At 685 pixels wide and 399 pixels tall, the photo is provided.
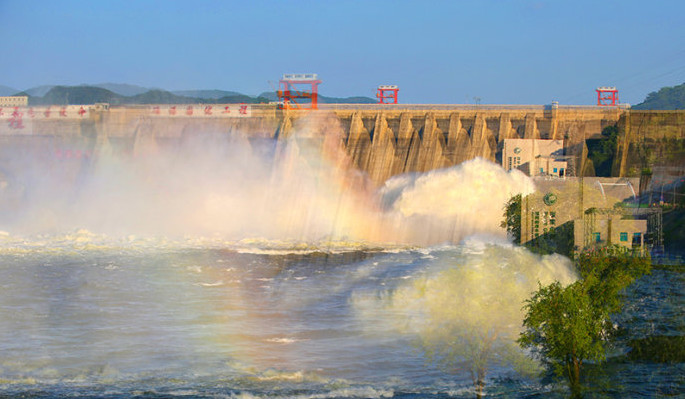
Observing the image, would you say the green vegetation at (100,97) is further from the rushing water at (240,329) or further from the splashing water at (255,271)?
the rushing water at (240,329)

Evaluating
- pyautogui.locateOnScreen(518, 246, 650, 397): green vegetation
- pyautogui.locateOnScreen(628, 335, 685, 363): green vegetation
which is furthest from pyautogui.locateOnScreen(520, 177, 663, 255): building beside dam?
pyautogui.locateOnScreen(518, 246, 650, 397): green vegetation

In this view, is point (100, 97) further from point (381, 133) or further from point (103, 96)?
point (381, 133)

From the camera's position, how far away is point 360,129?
104875 mm

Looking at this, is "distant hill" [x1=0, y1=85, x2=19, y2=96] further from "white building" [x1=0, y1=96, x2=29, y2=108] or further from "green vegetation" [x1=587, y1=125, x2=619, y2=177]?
"green vegetation" [x1=587, y1=125, x2=619, y2=177]

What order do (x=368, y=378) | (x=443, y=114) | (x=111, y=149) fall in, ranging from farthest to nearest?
1. (x=111, y=149)
2. (x=443, y=114)
3. (x=368, y=378)

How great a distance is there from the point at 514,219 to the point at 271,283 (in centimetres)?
2589

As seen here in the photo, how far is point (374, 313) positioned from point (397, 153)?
5852cm

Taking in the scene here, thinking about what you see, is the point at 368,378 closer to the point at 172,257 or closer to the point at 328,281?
the point at 328,281

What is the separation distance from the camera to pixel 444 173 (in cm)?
9869

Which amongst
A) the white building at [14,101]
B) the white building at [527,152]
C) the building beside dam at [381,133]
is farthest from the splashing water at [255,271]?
the white building at [14,101]

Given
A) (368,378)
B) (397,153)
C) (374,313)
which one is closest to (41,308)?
(374,313)

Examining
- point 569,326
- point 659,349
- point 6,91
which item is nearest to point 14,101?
point 6,91

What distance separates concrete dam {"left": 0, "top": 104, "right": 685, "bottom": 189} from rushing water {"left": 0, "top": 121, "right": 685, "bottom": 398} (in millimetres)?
2521

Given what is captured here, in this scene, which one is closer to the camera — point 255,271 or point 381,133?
point 255,271
